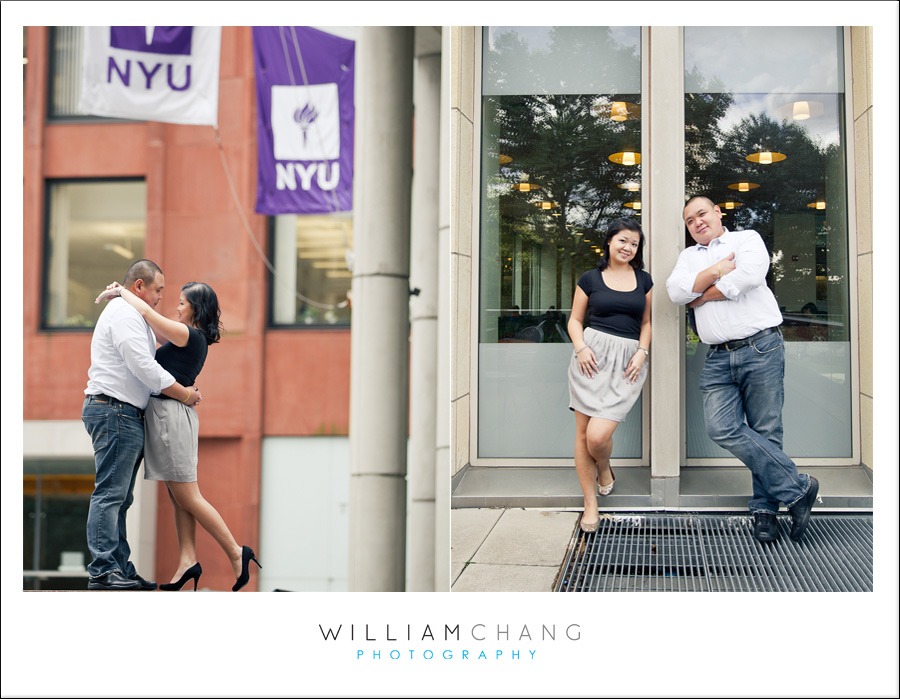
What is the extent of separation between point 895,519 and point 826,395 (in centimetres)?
63

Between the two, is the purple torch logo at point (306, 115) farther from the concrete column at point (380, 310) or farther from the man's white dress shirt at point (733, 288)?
the man's white dress shirt at point (733, 288)

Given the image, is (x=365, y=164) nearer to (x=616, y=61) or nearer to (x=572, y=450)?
(x=616, y=61)

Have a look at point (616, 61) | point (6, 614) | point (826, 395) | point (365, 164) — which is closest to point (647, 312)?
point (826, 395)

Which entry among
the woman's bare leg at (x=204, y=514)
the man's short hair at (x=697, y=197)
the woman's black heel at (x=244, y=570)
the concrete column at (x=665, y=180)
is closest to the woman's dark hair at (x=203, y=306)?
the woman's bare leg at (x=204, y=514)

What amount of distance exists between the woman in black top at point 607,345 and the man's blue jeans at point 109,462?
6.47 ft

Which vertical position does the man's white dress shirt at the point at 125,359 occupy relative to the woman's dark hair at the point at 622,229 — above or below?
below

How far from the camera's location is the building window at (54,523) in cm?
695

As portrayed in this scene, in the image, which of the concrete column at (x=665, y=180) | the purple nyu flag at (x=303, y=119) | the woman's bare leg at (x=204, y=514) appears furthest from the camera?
the purple nyu flag at (x=303, y=119)

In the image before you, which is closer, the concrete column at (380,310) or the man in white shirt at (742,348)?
the man in white shirt at (742,348)

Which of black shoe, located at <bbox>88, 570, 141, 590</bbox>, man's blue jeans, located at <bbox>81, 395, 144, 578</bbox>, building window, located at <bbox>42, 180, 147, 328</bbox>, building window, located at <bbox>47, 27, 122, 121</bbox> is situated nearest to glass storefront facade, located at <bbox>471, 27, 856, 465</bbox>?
man's blue jeans, located at <bbox>81, 395, 144, 578</bbox>

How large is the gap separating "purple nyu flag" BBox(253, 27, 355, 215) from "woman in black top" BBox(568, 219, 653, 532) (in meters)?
2.77

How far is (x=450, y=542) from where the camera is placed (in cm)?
319

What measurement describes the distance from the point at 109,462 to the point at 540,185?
2.26 metres

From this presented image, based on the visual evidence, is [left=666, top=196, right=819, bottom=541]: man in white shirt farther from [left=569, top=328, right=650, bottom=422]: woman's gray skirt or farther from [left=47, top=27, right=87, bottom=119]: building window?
[left=47, top=27, right=87, bottom=119]: building window
